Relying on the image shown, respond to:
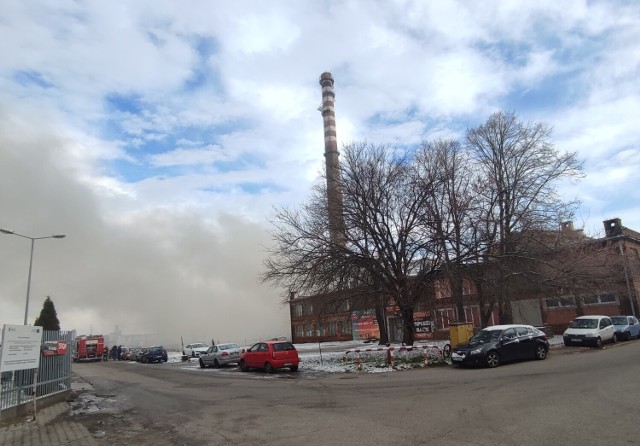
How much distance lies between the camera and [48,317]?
5481 centimetres

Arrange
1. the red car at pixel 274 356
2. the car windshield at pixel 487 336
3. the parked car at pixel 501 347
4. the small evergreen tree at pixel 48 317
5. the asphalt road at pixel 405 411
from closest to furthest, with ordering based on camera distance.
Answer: the asphalt road at pixel 405 411 < the parked car at pixel 501 347 < the car windshield at pixel 487 336 < the red car at pixel 274 356 < the small evergreen tree at pixel 48 317

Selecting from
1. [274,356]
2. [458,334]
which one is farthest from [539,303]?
[274,356]

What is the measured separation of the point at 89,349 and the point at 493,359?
172ft

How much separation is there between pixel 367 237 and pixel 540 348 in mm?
10762

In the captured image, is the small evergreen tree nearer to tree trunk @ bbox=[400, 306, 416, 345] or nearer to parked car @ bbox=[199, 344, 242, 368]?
parked car @ bbox=[199, 344, 242, 368]

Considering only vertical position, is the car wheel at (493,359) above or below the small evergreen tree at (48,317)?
below

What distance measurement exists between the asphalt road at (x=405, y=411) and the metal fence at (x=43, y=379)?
69.8 inches

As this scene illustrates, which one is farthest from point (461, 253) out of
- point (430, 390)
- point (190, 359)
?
point (190, 359)

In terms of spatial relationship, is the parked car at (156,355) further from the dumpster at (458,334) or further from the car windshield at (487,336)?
the car windshield at (487,336)

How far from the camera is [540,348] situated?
20.2 meters

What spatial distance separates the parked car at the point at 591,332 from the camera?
2520cm

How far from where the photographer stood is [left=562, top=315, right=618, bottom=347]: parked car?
25.2 m

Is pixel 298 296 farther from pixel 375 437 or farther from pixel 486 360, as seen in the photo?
pixel 375 437

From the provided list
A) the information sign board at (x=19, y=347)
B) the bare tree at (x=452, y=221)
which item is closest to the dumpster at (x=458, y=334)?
the bare tree at (x=452, y=221)
